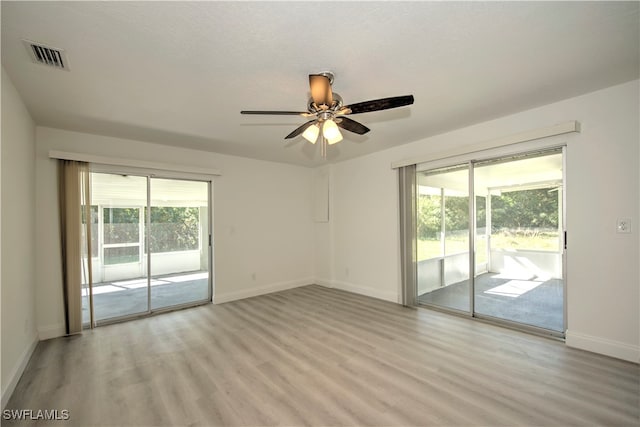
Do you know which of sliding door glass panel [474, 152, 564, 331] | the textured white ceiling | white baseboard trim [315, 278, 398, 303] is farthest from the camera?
white baseboard trim [315, 278, 398, 303]

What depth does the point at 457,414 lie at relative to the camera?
192 cm

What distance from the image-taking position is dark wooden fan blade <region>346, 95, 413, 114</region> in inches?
75.7

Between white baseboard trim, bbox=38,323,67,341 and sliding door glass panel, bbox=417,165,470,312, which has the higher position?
sliding door glass panel, bbox=417,165,470,312

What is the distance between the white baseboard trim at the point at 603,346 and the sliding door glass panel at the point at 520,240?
20 centimetres

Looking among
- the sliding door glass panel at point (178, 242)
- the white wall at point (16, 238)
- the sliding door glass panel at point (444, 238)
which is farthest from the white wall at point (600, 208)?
the white wall at point (16, 238)

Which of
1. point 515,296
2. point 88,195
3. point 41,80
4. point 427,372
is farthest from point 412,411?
point 88,195

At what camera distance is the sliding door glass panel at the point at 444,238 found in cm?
391

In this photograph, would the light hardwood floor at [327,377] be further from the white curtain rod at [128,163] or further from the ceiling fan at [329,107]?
the white curtain rod at [128,163]

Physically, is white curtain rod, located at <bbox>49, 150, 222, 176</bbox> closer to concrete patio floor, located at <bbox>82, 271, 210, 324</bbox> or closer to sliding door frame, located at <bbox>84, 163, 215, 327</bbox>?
sliding door frame, located at <bbox>84, 163, 215, 327</bbox>

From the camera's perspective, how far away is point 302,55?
201 cm

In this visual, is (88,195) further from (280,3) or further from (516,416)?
(516,416)

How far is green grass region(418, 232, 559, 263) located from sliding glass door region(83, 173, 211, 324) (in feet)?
12.0

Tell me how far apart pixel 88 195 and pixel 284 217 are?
10.2 feet

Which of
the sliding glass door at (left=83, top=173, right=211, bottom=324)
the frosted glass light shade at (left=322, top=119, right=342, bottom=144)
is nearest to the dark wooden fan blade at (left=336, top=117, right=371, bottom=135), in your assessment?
the frosted glass light shade at (left=322, top=119, right=342, bottom=144)
